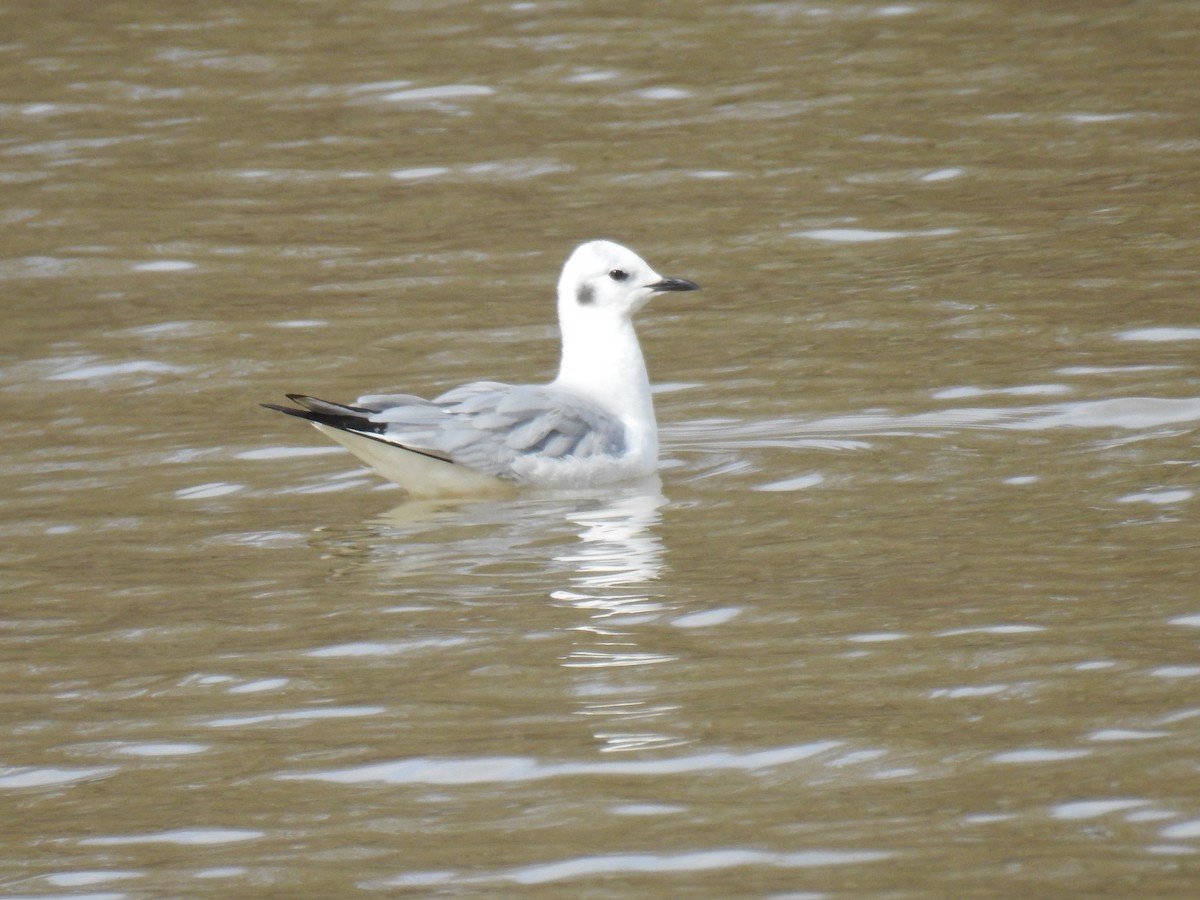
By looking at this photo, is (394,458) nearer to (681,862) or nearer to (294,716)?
(294,716)

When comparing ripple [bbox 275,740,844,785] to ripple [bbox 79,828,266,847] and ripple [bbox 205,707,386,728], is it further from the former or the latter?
ripple [bbox 205,707,386,728]

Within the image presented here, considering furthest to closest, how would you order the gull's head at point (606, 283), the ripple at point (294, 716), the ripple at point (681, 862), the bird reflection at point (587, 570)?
the gull's head at point (606, 283)
the ripple at point (294, 716)
the bird reflection at point (587, 570)
the ripple at point (681, 862)

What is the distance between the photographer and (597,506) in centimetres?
837

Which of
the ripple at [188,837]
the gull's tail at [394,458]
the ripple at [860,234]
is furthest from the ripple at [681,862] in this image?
the ripple at [860,234]

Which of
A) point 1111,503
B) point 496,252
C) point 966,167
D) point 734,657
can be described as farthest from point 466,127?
point 734,657

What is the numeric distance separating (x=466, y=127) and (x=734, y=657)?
8.61m

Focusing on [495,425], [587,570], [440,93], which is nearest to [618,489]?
[495,425]

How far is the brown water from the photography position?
523 centimetres

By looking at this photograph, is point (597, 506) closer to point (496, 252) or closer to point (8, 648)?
point (8, 648)

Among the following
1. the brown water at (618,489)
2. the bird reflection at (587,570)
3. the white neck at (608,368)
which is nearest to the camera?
the brown water at (618,489)

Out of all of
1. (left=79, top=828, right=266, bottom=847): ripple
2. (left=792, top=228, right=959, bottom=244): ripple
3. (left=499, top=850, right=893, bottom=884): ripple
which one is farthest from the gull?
(left=499, top=850, right=893, bottom=884): ripple

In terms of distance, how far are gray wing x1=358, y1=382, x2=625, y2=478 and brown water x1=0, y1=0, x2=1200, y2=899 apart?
0.73ft

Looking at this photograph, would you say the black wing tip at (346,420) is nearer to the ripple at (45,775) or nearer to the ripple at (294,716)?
the ripple at (294,716)

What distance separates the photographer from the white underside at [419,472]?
8.27 meters
